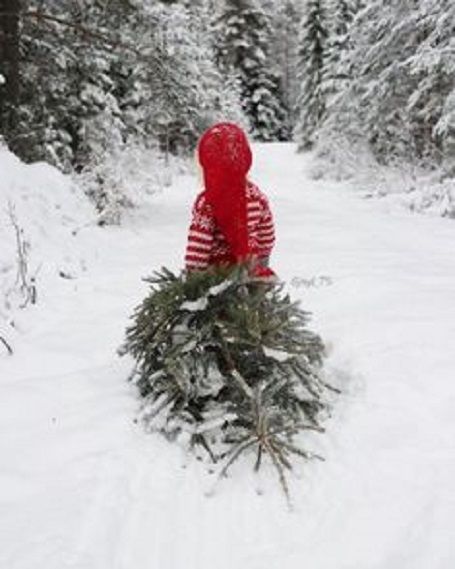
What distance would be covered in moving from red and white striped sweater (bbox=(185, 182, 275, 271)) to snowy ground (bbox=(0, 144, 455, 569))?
91 cm

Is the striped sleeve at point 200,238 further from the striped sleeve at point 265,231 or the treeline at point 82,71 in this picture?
the treeline at point 82,71

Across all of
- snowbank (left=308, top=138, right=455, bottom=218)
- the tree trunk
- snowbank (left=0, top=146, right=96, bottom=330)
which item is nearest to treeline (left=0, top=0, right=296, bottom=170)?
the tree trunk

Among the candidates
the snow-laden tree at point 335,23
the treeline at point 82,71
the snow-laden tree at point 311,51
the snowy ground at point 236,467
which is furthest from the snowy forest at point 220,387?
the snow-laden tree at point 311,51

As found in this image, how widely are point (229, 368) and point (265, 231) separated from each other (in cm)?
118

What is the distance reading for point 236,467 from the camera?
11.6 feet

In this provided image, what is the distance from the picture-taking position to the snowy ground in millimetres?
2908

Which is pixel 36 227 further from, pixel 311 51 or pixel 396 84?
pixel 311 51

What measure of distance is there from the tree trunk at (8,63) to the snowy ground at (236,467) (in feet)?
18.3

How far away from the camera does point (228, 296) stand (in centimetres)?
397

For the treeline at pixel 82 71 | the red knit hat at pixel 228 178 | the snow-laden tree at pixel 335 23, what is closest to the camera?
the red knit hat at pixel 228 178

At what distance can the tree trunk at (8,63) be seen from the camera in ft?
34.4

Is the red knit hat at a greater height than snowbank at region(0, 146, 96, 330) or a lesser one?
greater

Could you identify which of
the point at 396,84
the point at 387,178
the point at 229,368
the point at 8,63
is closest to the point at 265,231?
the point at 229,368

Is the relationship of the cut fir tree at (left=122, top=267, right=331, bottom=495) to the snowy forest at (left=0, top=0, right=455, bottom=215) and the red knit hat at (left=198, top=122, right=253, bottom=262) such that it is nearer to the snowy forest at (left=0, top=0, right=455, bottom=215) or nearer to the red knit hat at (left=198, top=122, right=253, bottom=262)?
the red knit hat at (left=198, top=122, right=253, bottom=262)
